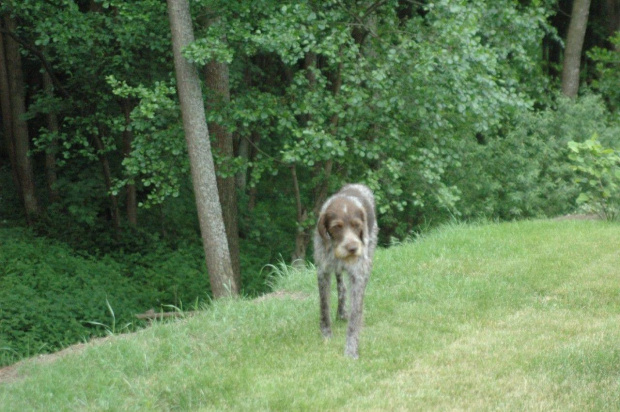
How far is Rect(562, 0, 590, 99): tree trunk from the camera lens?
70.1 feet

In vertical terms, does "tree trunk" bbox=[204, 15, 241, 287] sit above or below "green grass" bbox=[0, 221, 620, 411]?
above

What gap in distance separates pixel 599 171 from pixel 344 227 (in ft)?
24.8

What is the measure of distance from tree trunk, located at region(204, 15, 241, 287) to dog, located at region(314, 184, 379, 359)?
5983mm

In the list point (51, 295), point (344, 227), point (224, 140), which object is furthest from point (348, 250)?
point (51, 295)

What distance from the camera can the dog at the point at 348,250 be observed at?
24.4 ft

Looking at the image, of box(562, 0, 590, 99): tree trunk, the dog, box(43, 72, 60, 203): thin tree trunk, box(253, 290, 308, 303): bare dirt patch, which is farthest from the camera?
box(562, 0, 590, 99): tree trunk

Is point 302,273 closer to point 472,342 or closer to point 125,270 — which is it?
point 472,342

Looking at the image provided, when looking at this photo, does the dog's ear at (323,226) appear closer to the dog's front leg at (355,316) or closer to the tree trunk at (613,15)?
the dog's front leg at (355,316)

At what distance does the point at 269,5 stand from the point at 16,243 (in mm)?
8564

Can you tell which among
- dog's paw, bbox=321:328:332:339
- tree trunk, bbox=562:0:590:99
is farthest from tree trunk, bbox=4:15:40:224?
tree trunk, bbox=562:0:590:99

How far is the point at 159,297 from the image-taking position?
1678 centimetres

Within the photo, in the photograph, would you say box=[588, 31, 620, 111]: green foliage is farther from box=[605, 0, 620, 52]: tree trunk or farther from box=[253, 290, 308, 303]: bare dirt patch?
box=[253, 290, 308, 303]: bare dirt patch

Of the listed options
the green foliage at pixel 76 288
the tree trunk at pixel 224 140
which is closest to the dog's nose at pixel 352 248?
the green foliage at pixel 76 288

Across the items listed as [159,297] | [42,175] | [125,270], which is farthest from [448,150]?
[42,175]
